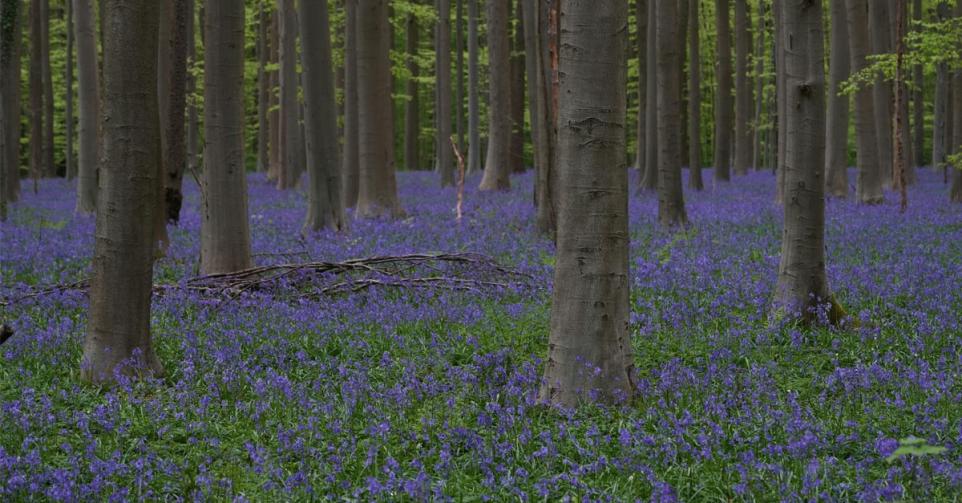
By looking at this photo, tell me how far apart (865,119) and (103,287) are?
1759cm

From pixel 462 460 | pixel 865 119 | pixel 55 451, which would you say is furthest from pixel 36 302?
pixel 865 119

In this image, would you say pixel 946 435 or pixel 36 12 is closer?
Answer: pixel 946 435

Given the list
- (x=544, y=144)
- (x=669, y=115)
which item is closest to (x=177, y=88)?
(x=544, y=144)

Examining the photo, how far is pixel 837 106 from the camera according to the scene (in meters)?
18.1

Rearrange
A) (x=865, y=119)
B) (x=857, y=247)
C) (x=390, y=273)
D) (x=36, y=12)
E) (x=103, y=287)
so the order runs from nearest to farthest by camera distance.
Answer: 1. (x=103, y=287)
2. (x=390, y=273)
3. (x=857, y=247)
4. (x=865, y=119)
5. (x=36, y=12)

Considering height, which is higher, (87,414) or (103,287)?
(103,287)

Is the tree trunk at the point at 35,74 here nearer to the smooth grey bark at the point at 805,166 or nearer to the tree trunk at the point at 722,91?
the tree trunk at the point at 722,91

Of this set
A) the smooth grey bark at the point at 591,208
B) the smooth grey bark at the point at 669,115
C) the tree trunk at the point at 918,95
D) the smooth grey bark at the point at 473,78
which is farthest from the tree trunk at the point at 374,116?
the tree trunk at the point at 918,95

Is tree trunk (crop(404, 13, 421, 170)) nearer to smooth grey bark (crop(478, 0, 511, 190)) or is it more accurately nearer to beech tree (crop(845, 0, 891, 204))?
smooth grey bark (crop(478, 0, 511, 190))

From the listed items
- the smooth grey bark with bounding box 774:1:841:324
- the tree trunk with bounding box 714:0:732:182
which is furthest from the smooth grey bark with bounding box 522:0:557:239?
the tree trunk with bounding box 714:0:732:182

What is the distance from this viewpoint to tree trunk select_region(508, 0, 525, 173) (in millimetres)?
33781

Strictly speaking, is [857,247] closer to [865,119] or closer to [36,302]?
[865,119]

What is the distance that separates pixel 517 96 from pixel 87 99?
65.0ft

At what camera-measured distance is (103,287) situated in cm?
630
